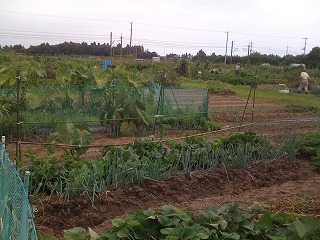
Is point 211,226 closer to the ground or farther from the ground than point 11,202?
closer to the ground

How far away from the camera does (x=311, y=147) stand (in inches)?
→ 296

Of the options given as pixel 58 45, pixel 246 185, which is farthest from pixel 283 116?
pixel 58 45

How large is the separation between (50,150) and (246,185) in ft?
8.64

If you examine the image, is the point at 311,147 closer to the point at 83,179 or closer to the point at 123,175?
the point at 123,175

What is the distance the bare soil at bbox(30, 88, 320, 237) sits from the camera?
14.5ft

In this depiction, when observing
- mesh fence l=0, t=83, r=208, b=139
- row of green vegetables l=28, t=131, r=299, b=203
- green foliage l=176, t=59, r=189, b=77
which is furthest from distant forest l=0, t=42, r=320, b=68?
row of green vegetables l=28, t=131, r=299, b=203

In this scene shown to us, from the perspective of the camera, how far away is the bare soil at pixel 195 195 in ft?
14.5


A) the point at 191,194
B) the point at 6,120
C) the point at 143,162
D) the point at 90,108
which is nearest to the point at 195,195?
the point at 191,194

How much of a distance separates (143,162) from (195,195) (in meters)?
0.77

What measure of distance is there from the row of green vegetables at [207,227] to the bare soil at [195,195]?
0.63 metres

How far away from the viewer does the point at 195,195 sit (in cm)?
538

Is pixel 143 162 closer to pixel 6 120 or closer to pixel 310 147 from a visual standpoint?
pixel 6 120

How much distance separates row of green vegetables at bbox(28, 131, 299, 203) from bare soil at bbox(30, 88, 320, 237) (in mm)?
112

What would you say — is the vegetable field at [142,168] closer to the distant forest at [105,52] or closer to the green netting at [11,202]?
the green netting at [11,202]
